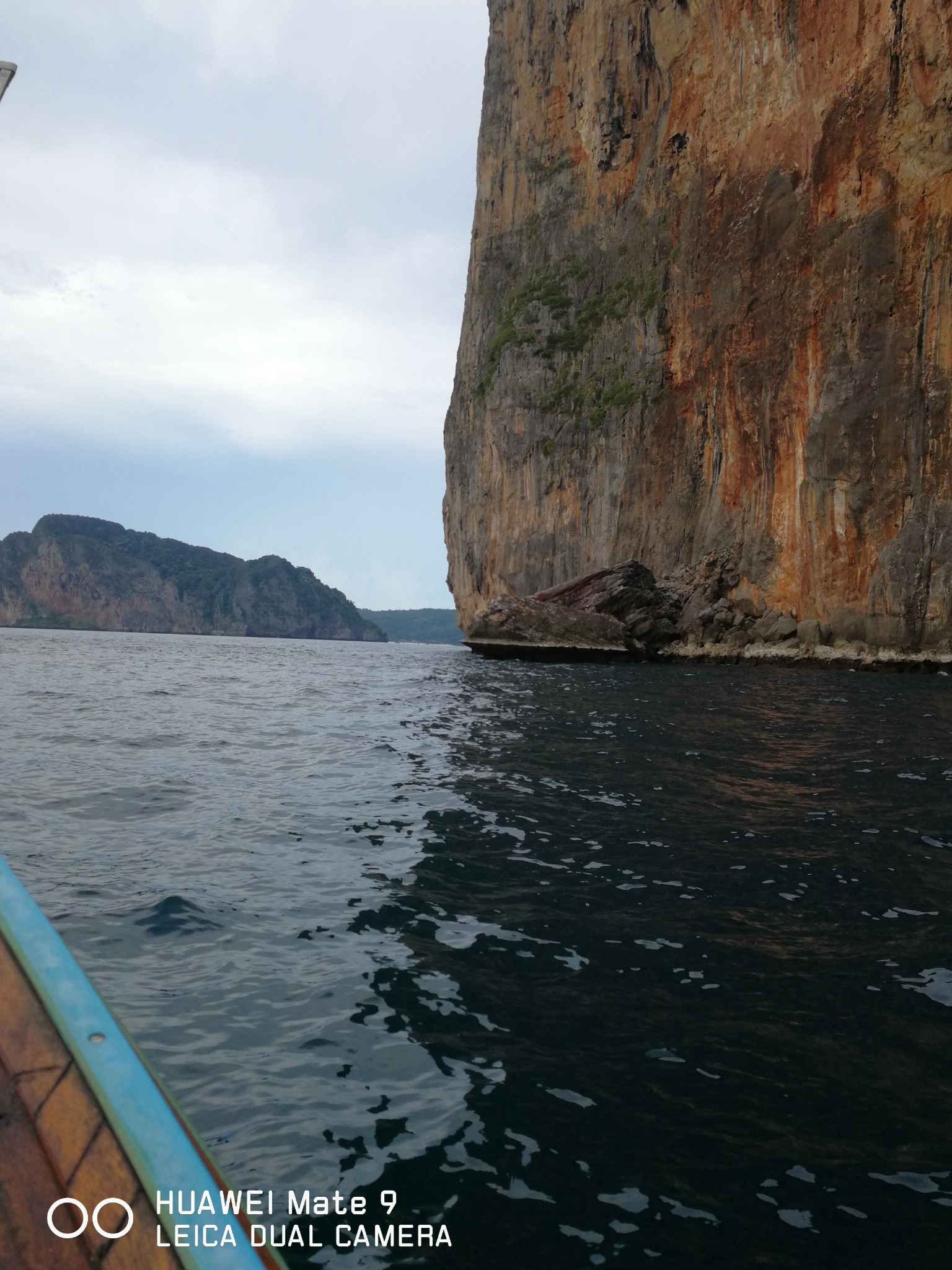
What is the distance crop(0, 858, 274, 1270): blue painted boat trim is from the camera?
1973 millimetres

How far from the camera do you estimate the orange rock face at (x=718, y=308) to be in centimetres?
3105

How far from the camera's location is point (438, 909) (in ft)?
19.6

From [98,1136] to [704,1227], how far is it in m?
1.99

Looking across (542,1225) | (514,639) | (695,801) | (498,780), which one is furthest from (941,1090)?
(514,639)

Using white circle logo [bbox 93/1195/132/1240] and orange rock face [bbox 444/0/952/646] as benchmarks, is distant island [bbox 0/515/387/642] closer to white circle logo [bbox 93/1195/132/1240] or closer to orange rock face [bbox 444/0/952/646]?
orange rock face [bbox 444/0/952/646]

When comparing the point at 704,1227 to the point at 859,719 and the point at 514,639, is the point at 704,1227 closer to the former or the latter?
the point at 859,719

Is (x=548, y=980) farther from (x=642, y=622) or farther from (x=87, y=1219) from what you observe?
(x=642, y=622)

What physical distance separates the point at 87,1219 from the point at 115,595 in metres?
199

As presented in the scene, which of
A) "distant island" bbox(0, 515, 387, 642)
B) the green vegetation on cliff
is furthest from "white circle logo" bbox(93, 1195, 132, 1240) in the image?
"distant island" bbox(0, 515, 387, 642)

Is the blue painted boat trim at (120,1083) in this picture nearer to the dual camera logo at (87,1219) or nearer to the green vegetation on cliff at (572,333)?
the dual camera logo at (87,1219)

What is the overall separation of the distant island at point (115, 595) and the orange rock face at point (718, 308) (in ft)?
440

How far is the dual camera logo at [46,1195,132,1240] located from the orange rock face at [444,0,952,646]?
32.2 metres

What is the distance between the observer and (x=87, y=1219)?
206 cm

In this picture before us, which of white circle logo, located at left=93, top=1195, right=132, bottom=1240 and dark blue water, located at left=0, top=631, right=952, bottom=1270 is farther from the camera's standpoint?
dark blue water, located at left=0, top=631, right=952, bottom=1270
